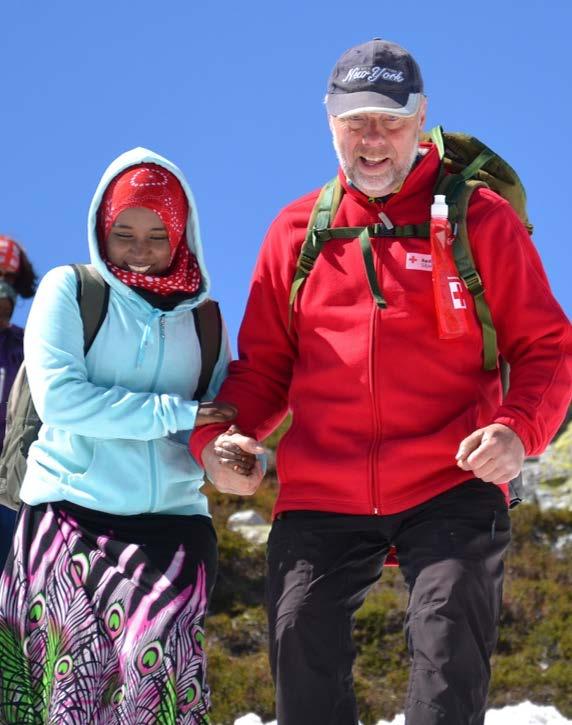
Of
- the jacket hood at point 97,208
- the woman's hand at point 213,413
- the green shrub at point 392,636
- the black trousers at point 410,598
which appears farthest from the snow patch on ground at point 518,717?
the jacket hood at point 97,208

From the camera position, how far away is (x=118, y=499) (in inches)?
164

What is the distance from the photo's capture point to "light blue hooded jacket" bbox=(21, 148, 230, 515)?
4.11 meters

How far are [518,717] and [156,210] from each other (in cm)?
575

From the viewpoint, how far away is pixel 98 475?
13.6 ft

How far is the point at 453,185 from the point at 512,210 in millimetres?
240

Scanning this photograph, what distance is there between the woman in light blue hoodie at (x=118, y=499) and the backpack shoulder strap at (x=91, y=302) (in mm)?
27

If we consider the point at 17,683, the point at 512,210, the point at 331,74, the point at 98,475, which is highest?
the point at 331,74

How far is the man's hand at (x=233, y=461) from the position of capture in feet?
13.5

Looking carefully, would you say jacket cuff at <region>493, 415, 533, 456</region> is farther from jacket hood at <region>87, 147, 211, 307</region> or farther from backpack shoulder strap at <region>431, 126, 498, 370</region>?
jacket hood at <region>87, 147, 211, 307</region>

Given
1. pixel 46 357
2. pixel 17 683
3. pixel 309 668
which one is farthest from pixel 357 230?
pixel 17 683

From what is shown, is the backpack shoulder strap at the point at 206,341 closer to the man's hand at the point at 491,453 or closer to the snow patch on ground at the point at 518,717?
the man's hand at the point at 491,453

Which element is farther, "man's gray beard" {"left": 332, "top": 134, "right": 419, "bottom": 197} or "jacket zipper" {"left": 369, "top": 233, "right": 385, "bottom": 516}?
"man's gray beard" {"left": 332, "top": 134, "right": 419, "bottom": 197}

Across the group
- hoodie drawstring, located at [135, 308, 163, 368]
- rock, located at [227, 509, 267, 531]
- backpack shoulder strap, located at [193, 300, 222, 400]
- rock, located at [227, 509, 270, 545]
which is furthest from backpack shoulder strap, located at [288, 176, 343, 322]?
rock, located at [227, 509, 267, 531]

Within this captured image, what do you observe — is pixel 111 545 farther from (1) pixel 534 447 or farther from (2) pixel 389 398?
(1) pixel 534 447
